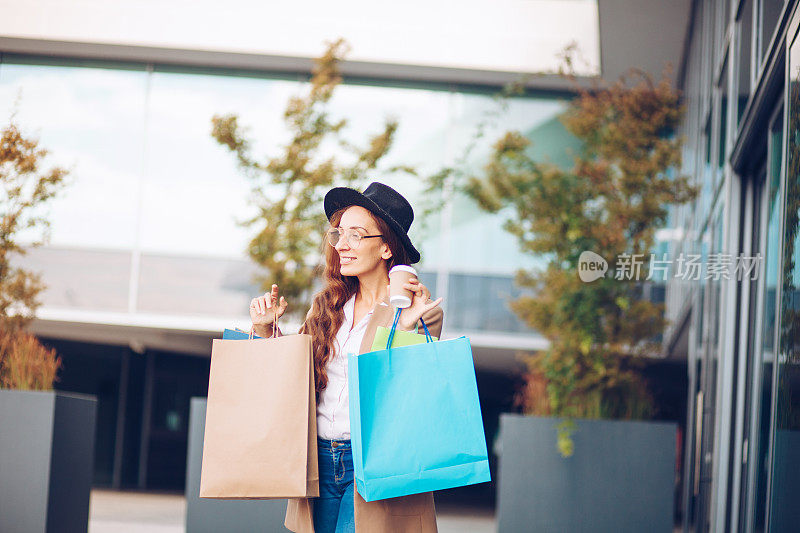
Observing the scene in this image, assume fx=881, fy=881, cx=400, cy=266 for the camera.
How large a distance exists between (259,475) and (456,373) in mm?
498

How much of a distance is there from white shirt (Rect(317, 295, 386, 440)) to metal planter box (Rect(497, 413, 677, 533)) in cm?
330

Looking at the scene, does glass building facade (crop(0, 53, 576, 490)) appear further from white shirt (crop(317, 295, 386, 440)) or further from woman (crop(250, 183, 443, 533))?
white shirt (crop(317, 295, 386, 440))

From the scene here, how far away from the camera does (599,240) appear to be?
6.23m

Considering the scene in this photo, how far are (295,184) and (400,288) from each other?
6104mm

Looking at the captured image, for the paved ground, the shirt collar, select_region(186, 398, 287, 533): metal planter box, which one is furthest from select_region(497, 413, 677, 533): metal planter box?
the shirt collar

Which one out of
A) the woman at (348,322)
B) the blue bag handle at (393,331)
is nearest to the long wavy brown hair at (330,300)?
the woman at (348,322)

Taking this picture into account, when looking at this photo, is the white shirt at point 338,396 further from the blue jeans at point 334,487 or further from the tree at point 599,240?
the tree at point 599,240

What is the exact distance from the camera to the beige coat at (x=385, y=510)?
6.51 feet

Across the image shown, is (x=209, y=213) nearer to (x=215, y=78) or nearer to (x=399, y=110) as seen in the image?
(x=215, y=78)

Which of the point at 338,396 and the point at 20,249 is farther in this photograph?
the point at 20,249

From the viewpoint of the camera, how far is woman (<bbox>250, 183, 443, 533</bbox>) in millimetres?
2031

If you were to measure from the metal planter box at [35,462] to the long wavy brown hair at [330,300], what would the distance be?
252 cm

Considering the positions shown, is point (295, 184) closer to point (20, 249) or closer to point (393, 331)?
point (20, 249)

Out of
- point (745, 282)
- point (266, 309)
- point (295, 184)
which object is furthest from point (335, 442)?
point (295, 184)
